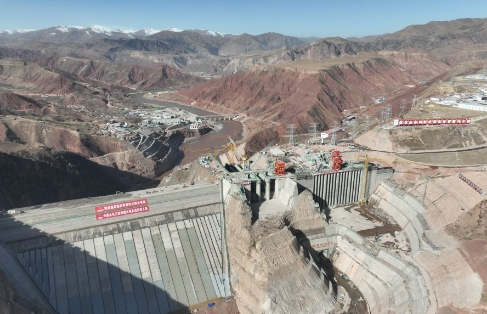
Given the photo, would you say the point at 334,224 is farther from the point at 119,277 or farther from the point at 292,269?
the point at 119,277

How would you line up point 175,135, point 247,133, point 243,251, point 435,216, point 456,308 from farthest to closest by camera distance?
point 247,133
point 175,135
point 435,216
point 243,251
point 456,308

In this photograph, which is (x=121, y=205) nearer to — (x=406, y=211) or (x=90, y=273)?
(x=90, y=273)

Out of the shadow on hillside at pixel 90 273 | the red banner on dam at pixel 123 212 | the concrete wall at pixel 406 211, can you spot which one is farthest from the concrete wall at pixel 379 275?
the red banner on dam at pixel 123 212

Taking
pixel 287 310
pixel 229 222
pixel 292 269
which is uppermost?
pixel 229 222

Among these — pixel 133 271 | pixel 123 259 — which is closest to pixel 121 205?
pixel 123 259

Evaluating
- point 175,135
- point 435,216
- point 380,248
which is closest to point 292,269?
point 380,248

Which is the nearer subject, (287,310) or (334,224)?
(287,310)

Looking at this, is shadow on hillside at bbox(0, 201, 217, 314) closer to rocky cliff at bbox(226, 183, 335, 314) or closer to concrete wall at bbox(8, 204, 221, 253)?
concrete wall at bbox(8, 204, 221, 253)
